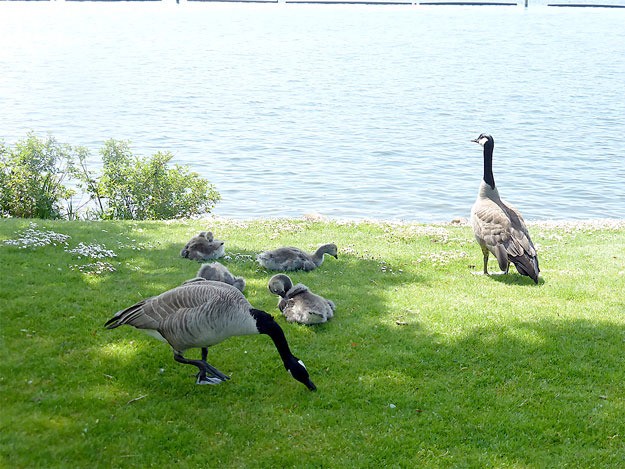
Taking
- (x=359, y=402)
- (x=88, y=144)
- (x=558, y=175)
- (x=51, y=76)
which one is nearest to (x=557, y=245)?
(x=359, y=402)

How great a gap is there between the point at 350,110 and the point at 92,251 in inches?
1511

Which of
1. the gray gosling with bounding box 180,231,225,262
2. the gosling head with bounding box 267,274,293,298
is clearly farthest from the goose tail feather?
the gray gosling with bounding box 180,231,225,262

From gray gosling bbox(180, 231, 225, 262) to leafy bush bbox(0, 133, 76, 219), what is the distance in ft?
26.0

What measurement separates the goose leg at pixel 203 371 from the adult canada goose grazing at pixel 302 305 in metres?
1.73

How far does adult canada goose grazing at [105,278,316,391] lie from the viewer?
7.39 metres

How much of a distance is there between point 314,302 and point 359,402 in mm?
2079

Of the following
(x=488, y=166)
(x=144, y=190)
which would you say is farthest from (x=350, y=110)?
(x=488, y=166)

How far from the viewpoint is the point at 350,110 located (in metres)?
48.8

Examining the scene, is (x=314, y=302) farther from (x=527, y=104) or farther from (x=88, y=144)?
(x=527, y=104)

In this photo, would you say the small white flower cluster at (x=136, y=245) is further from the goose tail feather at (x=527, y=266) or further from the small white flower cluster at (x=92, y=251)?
the goose tail feather at (x=527, y=266)

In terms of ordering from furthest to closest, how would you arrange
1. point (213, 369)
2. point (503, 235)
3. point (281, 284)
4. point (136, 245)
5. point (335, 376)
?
point (136, 245)
point (503, 235)
point (281, 284)
point (335, 376)
point (213, 369)

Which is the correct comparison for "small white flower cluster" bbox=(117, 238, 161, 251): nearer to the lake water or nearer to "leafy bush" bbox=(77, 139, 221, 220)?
"leafy bush" bbox=(77, 139, 221, 220)

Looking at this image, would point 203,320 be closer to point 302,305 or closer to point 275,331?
point 275,331

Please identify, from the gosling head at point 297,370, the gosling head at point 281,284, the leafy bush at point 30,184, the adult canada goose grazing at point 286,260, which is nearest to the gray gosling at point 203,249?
the adult canada goose grazing at point 286,260
